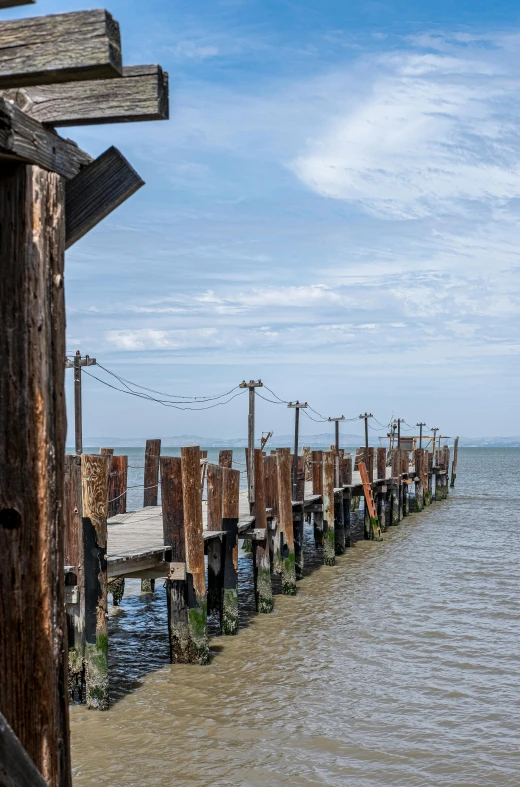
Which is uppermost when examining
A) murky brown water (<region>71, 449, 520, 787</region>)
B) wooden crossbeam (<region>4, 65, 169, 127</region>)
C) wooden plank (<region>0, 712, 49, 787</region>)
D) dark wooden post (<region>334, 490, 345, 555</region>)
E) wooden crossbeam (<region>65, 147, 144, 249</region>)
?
wooden crossbeam (<region>4, 65, 169, 127</region>)

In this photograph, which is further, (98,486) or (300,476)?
(300,476)

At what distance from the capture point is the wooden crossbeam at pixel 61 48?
89.4 inches

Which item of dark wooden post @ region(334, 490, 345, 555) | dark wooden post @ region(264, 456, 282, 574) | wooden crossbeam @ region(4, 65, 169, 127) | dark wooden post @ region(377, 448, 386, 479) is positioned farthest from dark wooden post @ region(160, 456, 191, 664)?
dark wooden post @ region(377, 448, 386, 479)

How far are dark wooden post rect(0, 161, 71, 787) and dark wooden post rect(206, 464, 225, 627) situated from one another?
939 cm

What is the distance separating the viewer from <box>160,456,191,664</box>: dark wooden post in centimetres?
1034

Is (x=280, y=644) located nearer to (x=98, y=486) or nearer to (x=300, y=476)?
(x=98, y=486)

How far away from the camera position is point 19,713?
241cm

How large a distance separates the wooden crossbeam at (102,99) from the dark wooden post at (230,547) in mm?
9677

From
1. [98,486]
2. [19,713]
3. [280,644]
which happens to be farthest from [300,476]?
[19,713]

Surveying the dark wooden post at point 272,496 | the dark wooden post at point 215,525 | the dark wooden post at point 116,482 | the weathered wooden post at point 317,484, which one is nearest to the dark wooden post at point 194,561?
the dark wooden post at point 215,525

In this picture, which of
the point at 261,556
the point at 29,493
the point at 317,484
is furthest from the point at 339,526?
the point at 29,493

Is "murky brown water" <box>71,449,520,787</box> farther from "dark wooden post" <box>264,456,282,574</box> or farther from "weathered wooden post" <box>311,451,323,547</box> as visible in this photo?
"weathered wooden post" <box>311,451,323,547</box>

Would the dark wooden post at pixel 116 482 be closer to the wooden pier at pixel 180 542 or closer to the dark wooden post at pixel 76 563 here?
the wooden pier at pixel 180 542

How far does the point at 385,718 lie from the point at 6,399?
790cm
